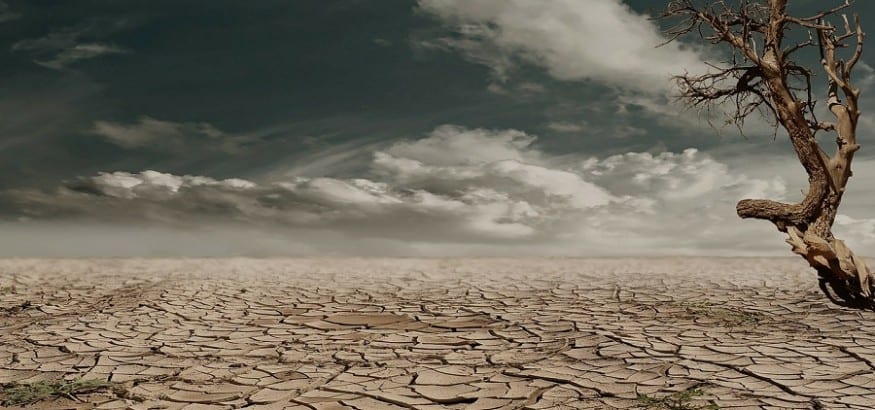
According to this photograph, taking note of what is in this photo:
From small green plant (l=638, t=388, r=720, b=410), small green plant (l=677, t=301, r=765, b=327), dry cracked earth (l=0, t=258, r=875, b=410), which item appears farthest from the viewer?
small green plant (l=677, t=301, r=765, b=327)

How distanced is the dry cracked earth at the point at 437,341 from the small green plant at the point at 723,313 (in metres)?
0.01

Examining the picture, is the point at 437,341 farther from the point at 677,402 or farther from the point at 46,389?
the point at 46,389

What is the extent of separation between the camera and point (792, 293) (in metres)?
6.64

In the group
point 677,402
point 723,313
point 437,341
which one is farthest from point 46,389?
point 723,313

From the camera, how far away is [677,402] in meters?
3.23

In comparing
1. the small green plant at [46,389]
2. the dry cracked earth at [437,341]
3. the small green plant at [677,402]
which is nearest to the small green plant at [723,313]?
the dry cracked earth at [437,341]

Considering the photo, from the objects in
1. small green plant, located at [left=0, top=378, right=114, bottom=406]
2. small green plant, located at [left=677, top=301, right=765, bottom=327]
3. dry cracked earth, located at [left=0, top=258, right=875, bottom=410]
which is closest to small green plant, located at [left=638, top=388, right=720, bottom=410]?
dry cracked earth, located at [left=0, top=258, right=875, bottom=410]

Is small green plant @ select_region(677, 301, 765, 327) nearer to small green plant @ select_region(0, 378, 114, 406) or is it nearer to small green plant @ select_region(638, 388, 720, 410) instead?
small green plant @ select_region(638, 388, 720, 410)

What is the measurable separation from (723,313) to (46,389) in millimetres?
4307

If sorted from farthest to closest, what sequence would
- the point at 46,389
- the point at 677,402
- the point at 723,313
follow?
the point at 723,313, the point at 46,389, the point at 677,402

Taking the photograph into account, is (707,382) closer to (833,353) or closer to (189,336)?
(833,353)

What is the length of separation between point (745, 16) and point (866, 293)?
4.76ft

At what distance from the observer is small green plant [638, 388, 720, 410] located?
316 centimetres

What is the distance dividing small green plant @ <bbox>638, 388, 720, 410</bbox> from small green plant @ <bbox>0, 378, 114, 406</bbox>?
8.19ft
